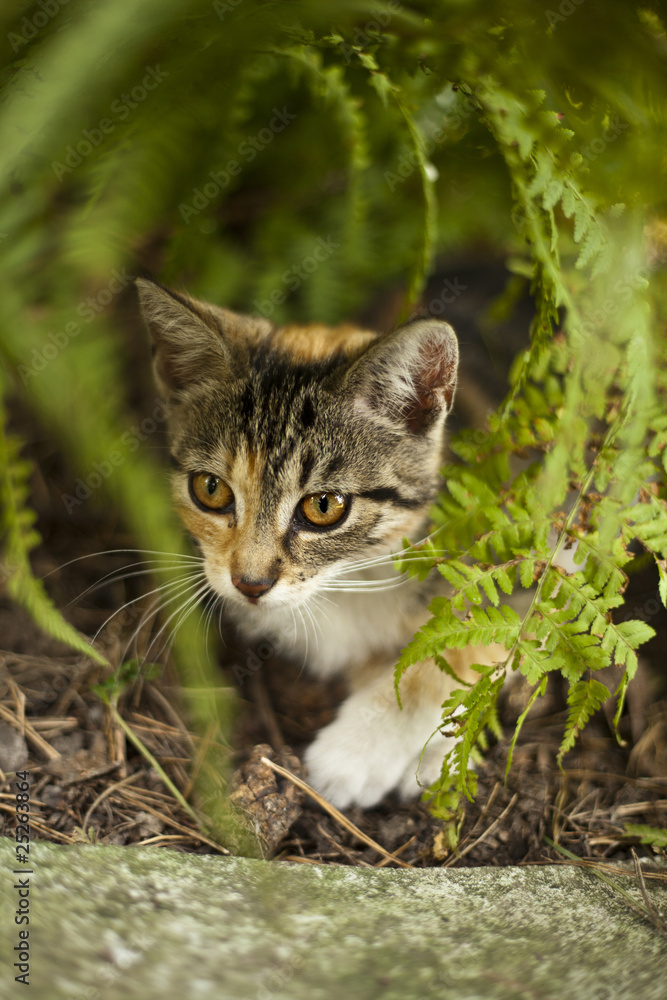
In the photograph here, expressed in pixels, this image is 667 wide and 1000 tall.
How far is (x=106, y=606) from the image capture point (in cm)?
234

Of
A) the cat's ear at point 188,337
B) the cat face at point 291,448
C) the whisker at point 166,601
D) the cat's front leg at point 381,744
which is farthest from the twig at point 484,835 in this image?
the cat's ear at point 188,337

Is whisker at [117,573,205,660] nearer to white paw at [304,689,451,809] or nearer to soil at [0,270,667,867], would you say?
soil at [0,270,667,867]

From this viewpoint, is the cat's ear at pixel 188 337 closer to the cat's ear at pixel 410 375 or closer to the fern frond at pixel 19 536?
the cat's ear at pixel 410 375

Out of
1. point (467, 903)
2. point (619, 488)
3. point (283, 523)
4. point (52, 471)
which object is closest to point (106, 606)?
point (52, 471)

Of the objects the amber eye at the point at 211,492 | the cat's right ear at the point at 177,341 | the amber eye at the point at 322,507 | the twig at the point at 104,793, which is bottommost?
the twig at the point at 104,793

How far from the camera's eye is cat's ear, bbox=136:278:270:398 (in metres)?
1.81

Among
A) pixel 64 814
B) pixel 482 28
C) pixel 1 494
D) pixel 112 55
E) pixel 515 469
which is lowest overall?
pixel 64 814

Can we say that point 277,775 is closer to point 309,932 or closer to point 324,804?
point 324,804

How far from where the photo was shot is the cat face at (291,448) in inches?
72.3

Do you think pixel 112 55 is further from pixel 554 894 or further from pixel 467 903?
pixel 554 894

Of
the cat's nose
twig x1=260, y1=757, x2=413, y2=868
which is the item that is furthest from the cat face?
twig x1=260, y1=757, x2=413, y2=868

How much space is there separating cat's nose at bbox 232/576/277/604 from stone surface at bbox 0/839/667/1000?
0.65 metres

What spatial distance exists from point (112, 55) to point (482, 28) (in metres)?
0.86

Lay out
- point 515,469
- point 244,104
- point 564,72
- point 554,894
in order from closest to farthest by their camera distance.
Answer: point 564,72, point 554,894, point 515,469, point 244,104
